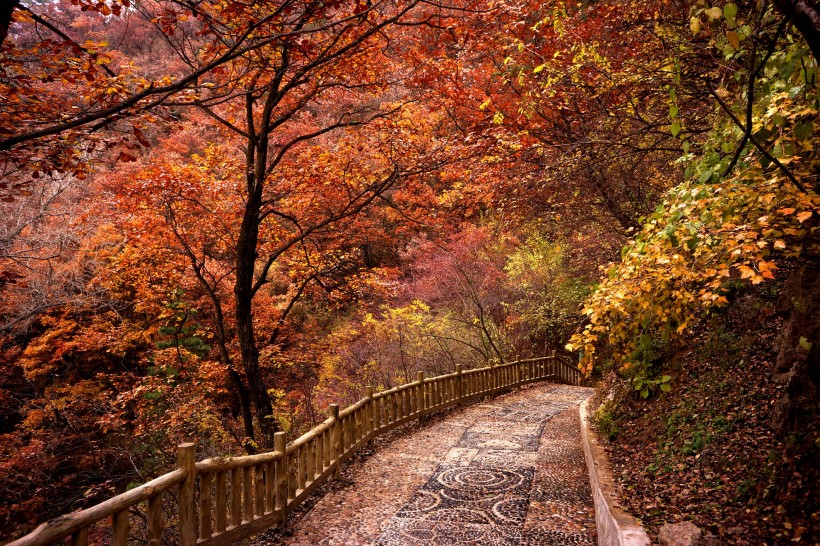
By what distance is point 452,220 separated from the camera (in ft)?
62.0

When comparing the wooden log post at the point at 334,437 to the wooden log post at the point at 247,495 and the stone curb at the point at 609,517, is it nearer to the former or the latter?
the wooden log post at the point at 247,495

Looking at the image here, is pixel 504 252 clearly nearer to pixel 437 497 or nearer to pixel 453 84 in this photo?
pixel 453 84

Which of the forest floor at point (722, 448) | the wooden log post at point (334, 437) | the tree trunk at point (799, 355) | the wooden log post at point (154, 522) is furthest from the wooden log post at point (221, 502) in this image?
the tree trunk at point (799, 355)

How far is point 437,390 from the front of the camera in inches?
432

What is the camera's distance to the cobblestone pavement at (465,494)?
5055 millimetres

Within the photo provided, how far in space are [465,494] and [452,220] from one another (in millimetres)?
13656

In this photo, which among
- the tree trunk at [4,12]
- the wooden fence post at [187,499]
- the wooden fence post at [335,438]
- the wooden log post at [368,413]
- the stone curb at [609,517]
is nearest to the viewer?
the tree trunk at [4,12]

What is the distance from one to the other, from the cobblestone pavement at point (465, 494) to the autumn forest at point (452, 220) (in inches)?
37.2

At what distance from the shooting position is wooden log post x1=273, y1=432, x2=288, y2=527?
5391mm

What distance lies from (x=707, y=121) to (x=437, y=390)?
24.4 feet

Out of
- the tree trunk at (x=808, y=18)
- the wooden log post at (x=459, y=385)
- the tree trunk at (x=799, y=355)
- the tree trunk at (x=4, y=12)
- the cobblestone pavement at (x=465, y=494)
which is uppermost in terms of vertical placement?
the tree trunk at (x=4, y=12)

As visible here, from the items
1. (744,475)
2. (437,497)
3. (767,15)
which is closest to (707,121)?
(767,15)

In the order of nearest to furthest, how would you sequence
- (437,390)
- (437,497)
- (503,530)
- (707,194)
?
(707,194) < (503,530) < (437,497) < (437,390)

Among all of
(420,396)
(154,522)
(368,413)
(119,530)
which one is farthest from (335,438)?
(119,530)
